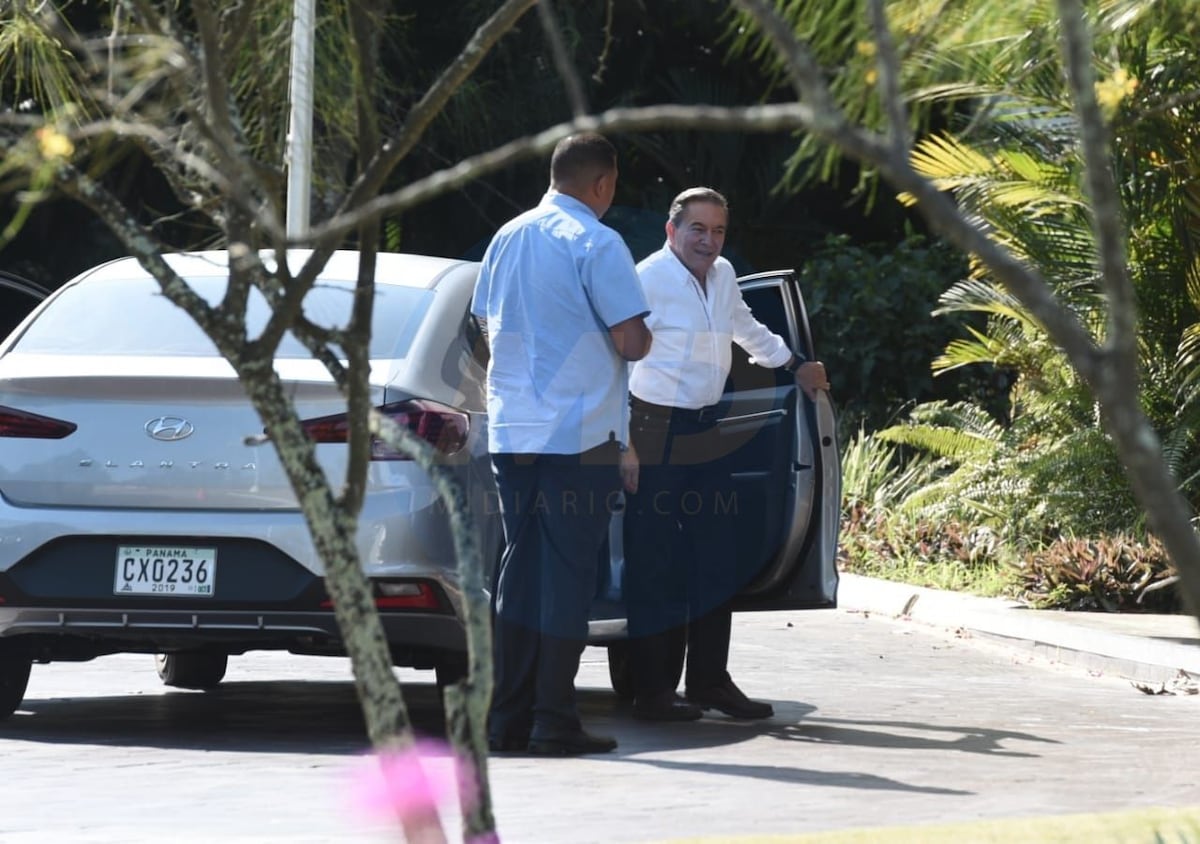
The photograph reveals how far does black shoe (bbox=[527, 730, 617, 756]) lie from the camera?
682 cm

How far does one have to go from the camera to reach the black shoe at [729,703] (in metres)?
7.84

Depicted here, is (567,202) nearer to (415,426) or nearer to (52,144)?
(415,426)

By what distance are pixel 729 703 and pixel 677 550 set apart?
0.59 metres

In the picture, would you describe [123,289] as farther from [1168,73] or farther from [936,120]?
[936,120]

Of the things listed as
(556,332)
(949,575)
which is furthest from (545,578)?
(949,575)

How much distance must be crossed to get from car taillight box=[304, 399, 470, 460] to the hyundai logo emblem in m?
0.43

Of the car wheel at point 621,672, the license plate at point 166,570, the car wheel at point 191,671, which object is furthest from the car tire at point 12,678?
the car wheel at point 621,672

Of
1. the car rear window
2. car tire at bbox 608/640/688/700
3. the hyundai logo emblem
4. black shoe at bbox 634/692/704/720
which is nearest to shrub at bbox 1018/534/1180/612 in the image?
car tire at bbox 608/640/688/700

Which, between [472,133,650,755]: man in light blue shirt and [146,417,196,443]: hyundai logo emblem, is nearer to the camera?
[472,133,650,755]: man in light blue shirt

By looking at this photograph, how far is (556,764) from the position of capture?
21.9 ft

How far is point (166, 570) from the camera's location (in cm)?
686

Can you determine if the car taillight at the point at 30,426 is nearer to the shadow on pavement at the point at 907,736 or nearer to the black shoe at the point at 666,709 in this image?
the black shoe at the point at 666,709

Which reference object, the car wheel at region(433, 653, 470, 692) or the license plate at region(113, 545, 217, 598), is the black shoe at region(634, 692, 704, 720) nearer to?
the car wheel at region(433, 653, 470, 692)

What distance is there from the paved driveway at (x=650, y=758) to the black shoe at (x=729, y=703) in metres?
0.08
